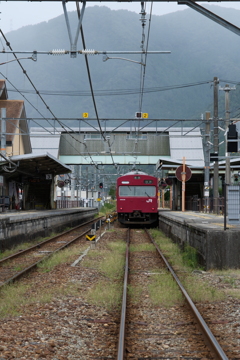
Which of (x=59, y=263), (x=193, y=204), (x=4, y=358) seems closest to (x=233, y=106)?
(x=193, y=204)

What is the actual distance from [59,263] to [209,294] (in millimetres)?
5474

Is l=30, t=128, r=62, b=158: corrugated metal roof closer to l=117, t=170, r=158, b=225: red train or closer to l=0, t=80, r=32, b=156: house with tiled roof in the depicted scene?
l=0, t=80, r=32, b=156: house with tiled roof

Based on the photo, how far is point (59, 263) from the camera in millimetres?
12938

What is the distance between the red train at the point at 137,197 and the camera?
27.7m

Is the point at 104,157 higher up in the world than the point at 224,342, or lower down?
higher up

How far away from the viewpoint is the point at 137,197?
2780 centimetres

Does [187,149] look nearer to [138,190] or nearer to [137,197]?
[138,190]

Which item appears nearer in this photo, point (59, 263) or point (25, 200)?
point (59, 263)

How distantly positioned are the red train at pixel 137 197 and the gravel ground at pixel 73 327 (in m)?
18.1

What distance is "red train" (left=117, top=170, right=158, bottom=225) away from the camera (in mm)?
27656

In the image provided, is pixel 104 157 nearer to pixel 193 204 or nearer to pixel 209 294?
pixel 193 204

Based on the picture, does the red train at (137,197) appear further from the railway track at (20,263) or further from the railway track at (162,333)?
the railway track at (162,333)

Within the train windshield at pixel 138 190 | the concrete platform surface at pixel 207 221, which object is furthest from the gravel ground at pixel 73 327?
the train windshield at pixel 138 190

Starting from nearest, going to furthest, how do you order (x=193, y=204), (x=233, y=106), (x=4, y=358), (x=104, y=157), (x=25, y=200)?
(x=4, y=358), (x=193, y=204), (x=25, y=200), (x=104, y=157), (x=233, y=106)
